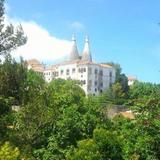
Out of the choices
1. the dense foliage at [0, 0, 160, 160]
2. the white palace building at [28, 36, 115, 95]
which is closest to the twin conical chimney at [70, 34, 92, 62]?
the white palace building at [28, 36, 115, 95]

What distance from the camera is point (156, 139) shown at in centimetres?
2206

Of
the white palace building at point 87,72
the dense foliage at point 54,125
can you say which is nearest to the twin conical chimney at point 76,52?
the white palace building at point 87,72

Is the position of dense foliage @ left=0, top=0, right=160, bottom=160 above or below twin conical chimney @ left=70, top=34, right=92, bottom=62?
below

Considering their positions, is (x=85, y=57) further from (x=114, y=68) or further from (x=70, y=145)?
(x=70, y=145)

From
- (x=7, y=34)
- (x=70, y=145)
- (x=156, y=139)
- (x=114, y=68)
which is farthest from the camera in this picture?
(x=114, y=68)

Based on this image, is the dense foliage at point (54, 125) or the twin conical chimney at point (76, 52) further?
the twin conical chimney at point (76, 52)

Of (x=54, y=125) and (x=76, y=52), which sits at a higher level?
(x=76, y=52)

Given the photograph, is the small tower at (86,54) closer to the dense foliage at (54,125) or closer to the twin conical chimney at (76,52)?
the twin conical chimney at (76,52)

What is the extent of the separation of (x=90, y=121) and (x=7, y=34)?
630cm

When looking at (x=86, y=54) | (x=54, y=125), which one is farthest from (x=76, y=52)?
(x=54, y=125)

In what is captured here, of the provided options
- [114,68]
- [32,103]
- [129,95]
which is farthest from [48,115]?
[114,68]

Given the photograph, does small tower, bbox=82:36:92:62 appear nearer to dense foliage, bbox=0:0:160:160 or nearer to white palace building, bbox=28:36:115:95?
white palace building, bbox=28:36:115:95

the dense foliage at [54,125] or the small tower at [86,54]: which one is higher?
the small tower at [86,54]

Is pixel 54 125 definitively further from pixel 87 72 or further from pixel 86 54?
pixel 86 54
